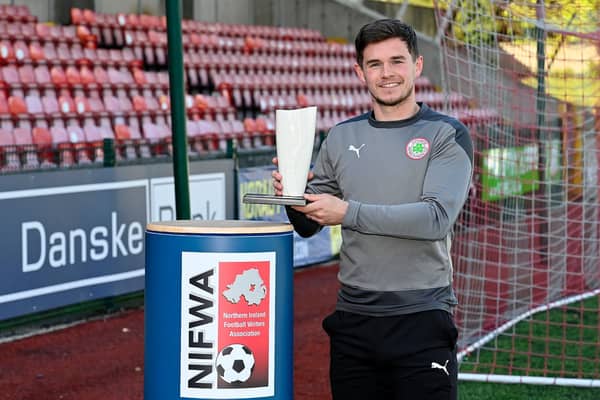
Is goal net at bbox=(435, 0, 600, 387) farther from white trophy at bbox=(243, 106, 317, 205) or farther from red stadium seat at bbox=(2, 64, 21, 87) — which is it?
red stadium seat at bbox=(2, 64, 21, 87)

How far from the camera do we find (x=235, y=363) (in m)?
3.68

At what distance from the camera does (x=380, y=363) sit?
346cm

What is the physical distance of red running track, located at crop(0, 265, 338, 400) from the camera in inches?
266

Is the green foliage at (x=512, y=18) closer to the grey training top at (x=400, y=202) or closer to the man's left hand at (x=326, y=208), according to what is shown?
the grey training top at (x=400, y=202)

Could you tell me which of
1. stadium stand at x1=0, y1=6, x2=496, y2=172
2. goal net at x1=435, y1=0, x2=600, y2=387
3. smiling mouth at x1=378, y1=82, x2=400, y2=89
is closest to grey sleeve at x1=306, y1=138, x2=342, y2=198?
smiling mouth at x1=378, y1=82, x2=400, y2=89

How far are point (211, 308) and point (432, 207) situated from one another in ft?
2.87

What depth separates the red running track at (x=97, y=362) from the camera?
6.75m

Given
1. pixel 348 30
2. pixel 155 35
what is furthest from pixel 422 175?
pixel 348 30

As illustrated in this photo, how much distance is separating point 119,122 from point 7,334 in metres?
5.35

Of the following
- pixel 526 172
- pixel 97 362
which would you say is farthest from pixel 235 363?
pixel 526 172

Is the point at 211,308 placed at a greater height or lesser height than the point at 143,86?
lesser

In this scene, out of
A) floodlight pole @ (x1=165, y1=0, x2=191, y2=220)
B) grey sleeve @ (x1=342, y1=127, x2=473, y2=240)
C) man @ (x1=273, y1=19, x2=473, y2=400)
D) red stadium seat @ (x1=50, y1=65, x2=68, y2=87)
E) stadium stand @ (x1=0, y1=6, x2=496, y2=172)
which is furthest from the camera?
red stadium seat @ (x1=50, y1=65, x2=68, y2=87)

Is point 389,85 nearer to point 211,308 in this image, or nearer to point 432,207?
point 432,207

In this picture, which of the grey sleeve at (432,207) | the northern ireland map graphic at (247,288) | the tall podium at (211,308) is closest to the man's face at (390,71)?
the grey sleeve at (432,207)
